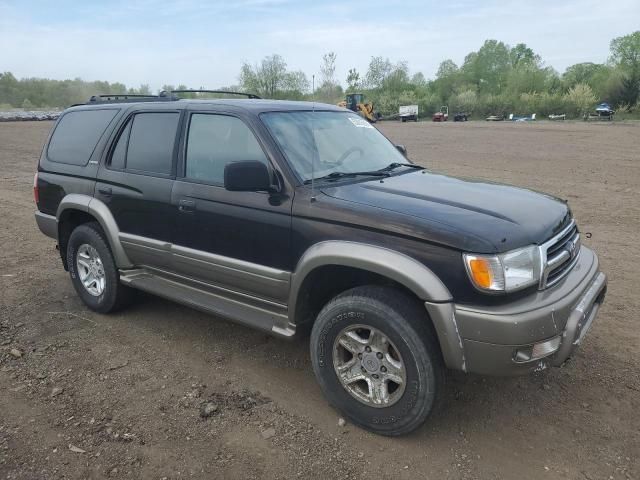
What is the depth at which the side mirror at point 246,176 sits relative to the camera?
10.2 feet

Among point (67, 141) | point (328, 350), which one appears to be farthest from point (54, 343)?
point (328, 350)

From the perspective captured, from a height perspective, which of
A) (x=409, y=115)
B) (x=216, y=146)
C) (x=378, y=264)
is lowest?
(x=409, y=115)

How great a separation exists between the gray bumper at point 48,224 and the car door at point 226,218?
5.85 feet

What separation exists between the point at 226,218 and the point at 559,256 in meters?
2.10

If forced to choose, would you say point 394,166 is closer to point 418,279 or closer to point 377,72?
point 418,279

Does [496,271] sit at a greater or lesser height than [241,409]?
greater

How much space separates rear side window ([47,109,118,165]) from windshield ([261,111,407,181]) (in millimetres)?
1827

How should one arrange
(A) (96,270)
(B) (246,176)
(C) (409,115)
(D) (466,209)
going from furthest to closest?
1. (C) (409,115)
2. (A) (96,270)
3. (B) (246,176)
4. (D) (466,209)

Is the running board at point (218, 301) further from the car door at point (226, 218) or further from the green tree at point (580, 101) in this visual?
the green tree at point (580, 101)

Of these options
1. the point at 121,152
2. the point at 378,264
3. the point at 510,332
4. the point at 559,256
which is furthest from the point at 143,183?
the point at 559,256

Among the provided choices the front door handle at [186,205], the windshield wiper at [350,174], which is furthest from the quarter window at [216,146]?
the windshield wiper at [350,174]

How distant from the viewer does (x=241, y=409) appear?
3.31 metres

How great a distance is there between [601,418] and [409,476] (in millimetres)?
1312

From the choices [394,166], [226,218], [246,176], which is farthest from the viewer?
[394,166]
